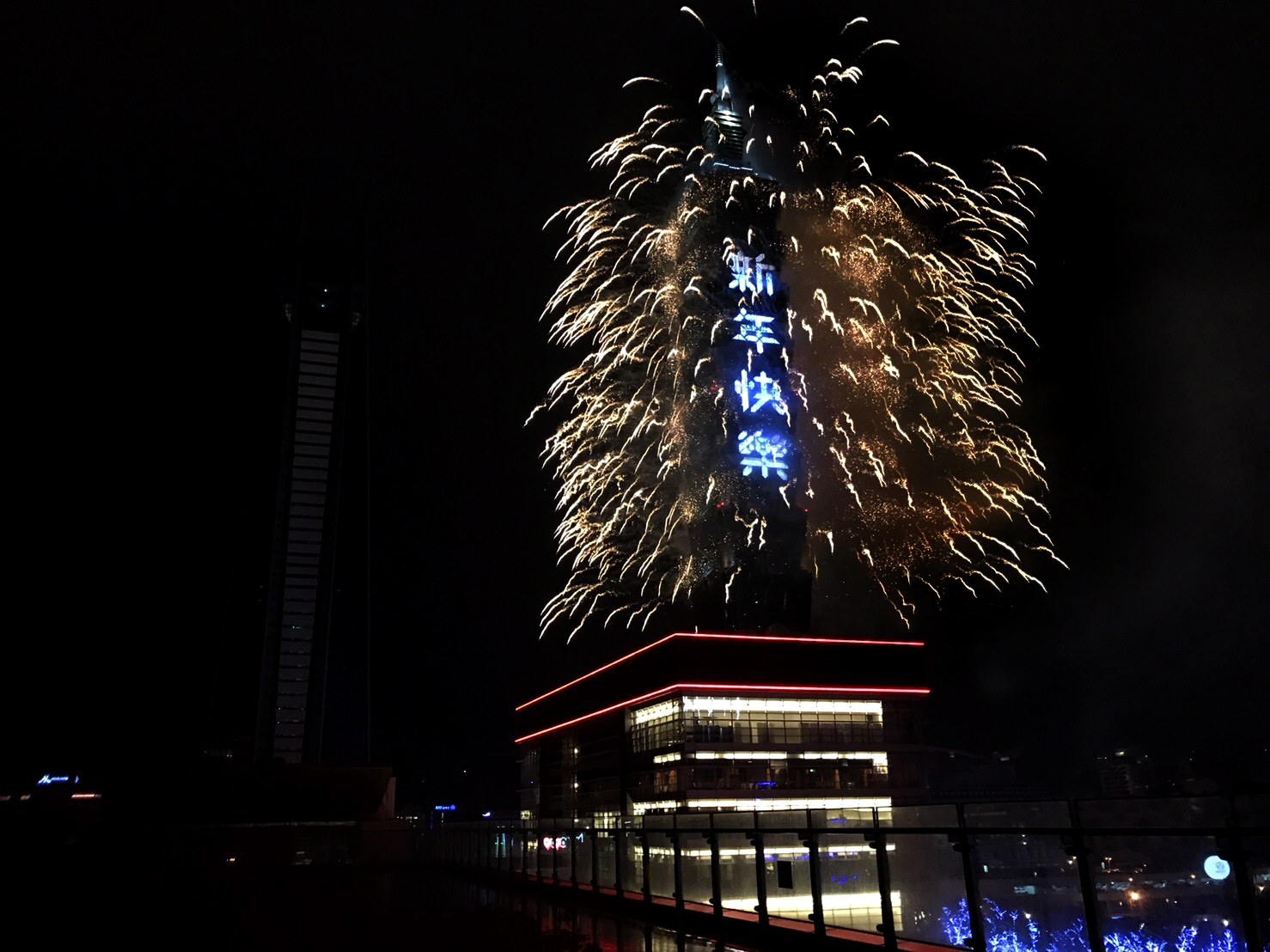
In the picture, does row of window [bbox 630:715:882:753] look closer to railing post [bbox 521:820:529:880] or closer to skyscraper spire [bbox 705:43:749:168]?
railing post [bbox 521:820:529:880]

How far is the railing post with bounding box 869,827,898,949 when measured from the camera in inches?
424

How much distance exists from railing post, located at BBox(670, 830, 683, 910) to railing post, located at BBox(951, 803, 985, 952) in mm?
→ 6365

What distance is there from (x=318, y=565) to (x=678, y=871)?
12438 cm

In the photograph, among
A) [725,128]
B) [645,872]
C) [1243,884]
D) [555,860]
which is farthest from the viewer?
[725,128]

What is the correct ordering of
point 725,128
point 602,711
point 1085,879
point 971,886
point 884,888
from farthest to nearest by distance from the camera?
point 602,711, point 725,128, point 884,888, point 971,886, point 1085,879

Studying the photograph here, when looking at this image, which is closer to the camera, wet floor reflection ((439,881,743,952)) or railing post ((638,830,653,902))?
wet floor reflection ((439,881,743,952))

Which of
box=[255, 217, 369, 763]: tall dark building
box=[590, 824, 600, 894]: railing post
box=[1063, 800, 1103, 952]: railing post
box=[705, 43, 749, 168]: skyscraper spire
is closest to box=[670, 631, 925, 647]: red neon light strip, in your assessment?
box=[705, 43, 749, 168]: skyscraper spire

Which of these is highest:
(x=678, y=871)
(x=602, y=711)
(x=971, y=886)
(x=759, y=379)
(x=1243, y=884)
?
(x=759, y=379)

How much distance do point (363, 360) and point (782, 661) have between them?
100 metres

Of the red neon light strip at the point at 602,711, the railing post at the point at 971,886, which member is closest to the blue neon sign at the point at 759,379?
the red neon light strip at the point at 602,711

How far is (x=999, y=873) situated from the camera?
9820 mm

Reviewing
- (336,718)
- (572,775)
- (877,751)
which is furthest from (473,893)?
(336,718)

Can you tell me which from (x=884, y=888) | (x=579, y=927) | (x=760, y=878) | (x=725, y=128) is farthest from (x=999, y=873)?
(x=725, y=128)

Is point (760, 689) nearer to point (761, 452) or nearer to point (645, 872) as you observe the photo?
point (761, 452)
